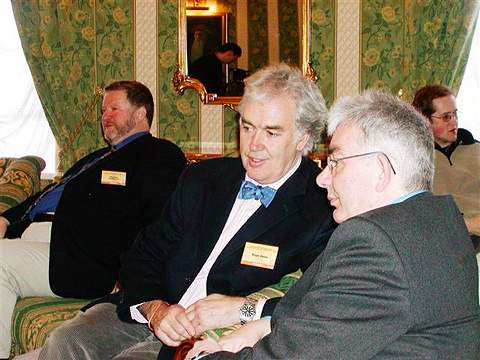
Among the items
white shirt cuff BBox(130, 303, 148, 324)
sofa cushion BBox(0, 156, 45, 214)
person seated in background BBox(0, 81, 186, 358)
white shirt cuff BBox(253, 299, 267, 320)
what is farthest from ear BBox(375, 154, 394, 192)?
sofa cushion BBox(0, 156, 45, 214)

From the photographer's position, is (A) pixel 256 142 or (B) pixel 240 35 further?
(B) pixel 240 35

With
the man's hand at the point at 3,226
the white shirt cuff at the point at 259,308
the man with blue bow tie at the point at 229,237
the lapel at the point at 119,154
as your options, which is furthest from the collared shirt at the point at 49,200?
the white shirt cuff at the point at 259,308

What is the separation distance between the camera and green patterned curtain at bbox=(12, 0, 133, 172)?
605 centimetres

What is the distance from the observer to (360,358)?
1498 millimetres

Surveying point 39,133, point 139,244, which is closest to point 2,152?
point 39,133

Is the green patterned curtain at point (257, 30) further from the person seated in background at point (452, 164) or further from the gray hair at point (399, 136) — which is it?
the gray hair at point (399, 136)

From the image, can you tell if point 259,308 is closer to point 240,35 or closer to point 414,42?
point 240,35

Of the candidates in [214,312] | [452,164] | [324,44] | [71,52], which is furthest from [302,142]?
[71,52]

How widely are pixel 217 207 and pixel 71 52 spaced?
3.80 m

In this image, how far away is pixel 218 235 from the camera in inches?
104

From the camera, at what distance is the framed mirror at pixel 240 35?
232 inches

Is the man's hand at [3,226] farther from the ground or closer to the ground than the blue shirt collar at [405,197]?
closer to the ground

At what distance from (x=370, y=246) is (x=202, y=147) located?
4.64 m

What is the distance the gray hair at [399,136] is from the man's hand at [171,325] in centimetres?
92
